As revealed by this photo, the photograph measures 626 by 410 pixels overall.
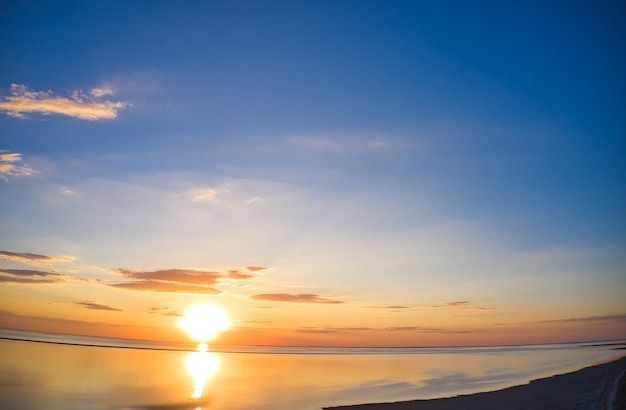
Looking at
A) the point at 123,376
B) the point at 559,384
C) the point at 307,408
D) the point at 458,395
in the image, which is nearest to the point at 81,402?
the point at 307,408

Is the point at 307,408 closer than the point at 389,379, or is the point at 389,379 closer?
the point at 307,408

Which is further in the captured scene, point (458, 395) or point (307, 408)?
point (458, 395)

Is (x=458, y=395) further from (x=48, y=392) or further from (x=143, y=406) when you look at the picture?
Result: (x=48, y=392)

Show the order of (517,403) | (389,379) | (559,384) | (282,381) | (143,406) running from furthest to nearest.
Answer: (389,379), (282,381), (559,384), (517,403), (143,406)

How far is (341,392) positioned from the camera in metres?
38.7

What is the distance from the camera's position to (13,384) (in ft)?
111

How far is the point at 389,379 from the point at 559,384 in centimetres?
1787

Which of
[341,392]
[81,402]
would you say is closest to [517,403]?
[341,392]

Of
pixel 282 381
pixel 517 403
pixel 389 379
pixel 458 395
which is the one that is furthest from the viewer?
pixel 389 379

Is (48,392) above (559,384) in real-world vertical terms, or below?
above

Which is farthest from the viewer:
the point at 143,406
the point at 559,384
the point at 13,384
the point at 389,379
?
the point at 389,379

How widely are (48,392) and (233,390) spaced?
14.5m

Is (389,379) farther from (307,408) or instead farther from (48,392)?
(48,392)

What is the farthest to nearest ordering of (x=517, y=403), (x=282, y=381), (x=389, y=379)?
1. (x=389, y=379)
2. (x=282, y=381)
3. (x=517, y=403)
